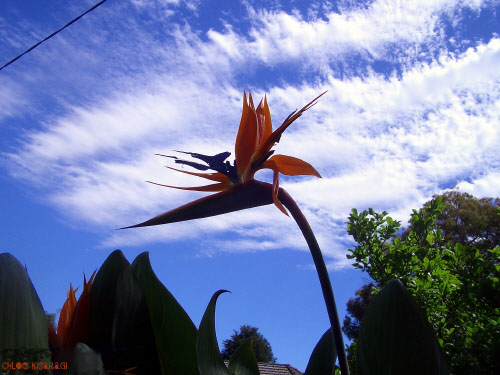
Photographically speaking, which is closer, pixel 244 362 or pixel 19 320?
pixel 19 320

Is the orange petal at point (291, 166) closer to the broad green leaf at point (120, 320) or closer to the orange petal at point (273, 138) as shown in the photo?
the orange petal at point (273, 138)

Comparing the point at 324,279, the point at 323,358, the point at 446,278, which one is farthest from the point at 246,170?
the point at 446,278

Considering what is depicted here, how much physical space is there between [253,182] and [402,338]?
0.28m

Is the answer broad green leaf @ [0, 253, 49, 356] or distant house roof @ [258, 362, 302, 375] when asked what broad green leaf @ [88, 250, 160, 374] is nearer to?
broad green leaf @ [0, 253, 49, 356]

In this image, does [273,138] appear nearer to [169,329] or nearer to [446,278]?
[169,329]

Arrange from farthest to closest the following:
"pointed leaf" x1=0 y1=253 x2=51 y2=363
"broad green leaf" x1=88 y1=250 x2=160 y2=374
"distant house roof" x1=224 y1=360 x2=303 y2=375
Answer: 1. "distant house roof" x1=224 y1=360 x2=303 y2=375
2. "broad green leaf" x1=88 y1=250 x2=160 y2=374
3. "pointed leaf" x1=0 y1=253 x2=51 y2=363

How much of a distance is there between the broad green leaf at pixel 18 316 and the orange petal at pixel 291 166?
0.35 metres

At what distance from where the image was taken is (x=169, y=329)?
49 centimetres

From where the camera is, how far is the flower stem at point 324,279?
20.2 inches

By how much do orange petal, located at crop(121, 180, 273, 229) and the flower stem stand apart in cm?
5

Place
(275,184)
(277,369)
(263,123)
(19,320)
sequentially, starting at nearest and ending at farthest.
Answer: (19,320), (275,184), (263,123), (277,369)

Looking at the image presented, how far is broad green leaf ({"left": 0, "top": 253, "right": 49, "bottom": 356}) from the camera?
1.19ft

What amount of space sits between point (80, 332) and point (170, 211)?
179mm

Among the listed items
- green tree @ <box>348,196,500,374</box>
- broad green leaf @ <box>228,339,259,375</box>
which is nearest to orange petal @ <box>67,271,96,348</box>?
broad green leaf @ <box>228,339,259,375</box>
